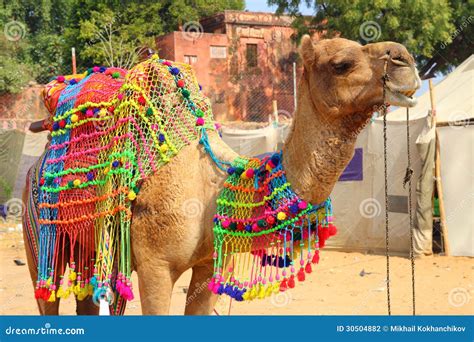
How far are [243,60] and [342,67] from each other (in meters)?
26.2

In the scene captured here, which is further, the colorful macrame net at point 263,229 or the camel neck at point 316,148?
the colorful macrame net at point 263,229

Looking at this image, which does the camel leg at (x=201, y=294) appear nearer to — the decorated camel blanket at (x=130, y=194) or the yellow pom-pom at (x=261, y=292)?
the decorated camel blanket at (x=130, y=194)

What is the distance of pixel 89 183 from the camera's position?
3617 millimetres

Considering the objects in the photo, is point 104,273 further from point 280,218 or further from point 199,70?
point 199,70

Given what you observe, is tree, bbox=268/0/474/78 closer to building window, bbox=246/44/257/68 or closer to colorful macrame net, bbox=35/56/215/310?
building window, bbox=246/44/257/68

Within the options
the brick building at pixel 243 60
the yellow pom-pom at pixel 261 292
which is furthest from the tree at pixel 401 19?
the yellow pom-pom at pixel 261 292

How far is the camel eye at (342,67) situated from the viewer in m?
2.82

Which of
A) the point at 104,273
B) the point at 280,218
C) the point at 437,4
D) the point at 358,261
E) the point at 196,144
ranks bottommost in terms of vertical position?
the point at 358,261

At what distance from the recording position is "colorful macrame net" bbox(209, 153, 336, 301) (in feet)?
9.88

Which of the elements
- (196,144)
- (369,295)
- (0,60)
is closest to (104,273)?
(196,144)

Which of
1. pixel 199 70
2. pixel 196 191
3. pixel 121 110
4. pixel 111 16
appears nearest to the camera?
pixel 196 191

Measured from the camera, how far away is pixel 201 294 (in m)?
3.70

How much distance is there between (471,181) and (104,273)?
750 cm

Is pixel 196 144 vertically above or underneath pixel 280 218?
above
